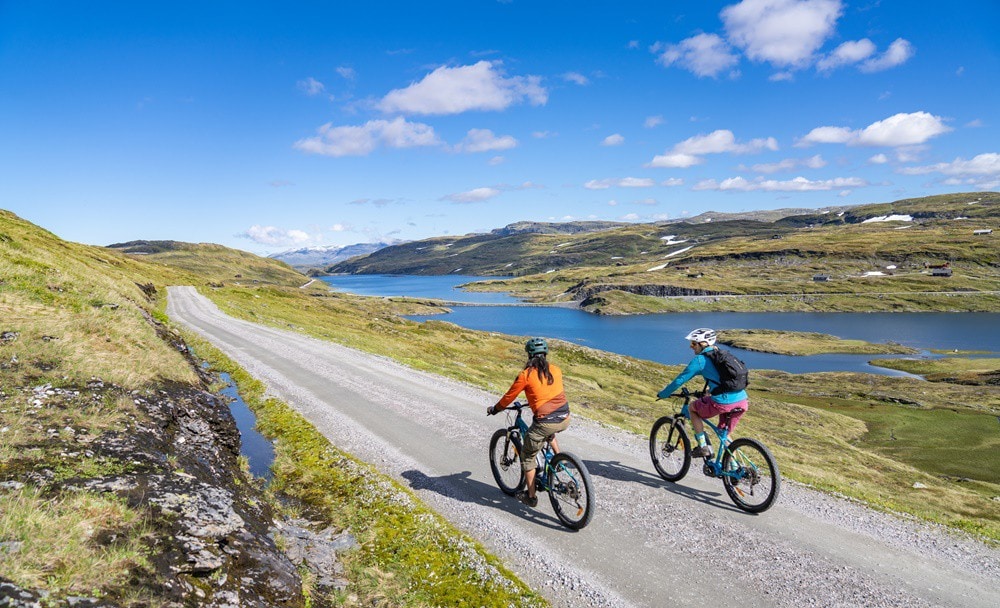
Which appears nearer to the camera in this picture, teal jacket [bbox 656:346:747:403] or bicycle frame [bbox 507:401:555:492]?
bicycle frame [bbox 507:401:555:492]

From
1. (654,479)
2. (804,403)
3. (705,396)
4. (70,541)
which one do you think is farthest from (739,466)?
(804,403)

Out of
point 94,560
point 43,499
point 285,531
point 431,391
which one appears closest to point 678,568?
point 285,531

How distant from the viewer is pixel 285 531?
9.99 m

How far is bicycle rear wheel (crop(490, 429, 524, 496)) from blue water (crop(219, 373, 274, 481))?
6432mm

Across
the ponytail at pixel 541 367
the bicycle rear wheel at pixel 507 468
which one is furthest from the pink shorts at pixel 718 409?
the bicycle rear wheel at pixel 507 468

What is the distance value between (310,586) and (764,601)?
7.56 m

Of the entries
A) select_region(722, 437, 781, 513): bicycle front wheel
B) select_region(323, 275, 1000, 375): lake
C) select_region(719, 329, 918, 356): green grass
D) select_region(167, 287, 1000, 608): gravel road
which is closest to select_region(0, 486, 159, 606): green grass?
select_region(167, 287, 1000, 608): gravel road

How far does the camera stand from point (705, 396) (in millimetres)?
11531

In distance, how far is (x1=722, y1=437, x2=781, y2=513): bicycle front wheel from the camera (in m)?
10.6

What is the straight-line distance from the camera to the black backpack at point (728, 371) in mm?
10703

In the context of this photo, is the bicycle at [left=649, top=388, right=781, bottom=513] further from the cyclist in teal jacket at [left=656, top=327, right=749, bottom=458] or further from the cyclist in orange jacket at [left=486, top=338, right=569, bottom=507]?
the cyclist in orange jacket at [left=486, top=338, right=569, bottom=507]

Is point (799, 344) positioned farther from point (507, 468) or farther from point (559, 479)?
point (559, 479)

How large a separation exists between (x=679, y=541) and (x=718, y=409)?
10.1 ft

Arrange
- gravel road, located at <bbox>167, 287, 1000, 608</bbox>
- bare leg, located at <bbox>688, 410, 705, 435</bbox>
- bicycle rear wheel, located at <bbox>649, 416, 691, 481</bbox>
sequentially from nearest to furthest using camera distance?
gravel road, located at <bbox>167, 287, 1000, 608</bbox>, bare leg, located at <bbox>688, 410, 705, 435</bbox>, bicycle rear wheel, located at <bbox>649, 416, 691, 481</bbox>
